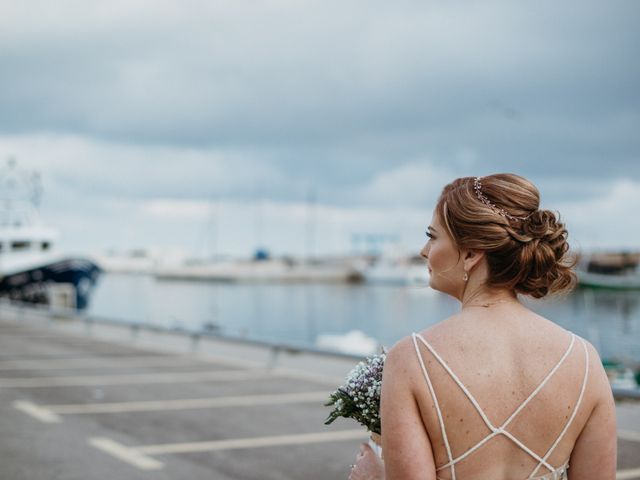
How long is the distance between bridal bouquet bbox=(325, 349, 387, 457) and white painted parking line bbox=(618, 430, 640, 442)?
779cm

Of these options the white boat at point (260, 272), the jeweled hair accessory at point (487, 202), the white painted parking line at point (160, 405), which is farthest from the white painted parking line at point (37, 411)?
the white boat at point (260, 272)

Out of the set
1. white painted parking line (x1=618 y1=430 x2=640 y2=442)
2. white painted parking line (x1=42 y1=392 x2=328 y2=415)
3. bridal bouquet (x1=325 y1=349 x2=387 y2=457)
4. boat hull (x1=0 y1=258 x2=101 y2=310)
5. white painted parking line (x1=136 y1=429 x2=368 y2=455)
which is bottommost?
boat hull (x1=0 y1=258 x2=101 y2=310)

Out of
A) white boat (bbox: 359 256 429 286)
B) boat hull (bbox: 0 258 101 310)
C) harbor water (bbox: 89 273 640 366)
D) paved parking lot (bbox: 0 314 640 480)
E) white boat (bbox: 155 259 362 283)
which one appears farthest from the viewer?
white boat (bbox: 155 259 362 283)

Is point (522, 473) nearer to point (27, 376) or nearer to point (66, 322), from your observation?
point (27, 376)

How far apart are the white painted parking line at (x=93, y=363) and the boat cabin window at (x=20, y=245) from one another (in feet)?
123

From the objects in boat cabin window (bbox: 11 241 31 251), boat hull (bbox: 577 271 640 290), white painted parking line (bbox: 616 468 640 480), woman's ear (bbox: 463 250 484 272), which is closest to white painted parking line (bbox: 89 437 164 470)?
white painted parking line (bbox: 616 468 640 480)

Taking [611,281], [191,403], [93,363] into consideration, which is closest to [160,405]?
[191,403]

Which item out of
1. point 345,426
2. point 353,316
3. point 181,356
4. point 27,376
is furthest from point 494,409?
point 353,316

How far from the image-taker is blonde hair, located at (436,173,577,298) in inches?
87.5

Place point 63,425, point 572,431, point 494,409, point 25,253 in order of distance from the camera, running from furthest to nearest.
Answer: point 25,253 → point 63,425 → point 572,431 → point 494,409

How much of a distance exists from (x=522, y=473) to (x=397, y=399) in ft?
1.32

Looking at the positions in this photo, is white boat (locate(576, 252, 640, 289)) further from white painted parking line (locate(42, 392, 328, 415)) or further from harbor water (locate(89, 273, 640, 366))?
white painted parking line (locate(42, 392, 328, 415))

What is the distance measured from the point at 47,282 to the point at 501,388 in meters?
53.6

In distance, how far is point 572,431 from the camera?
7.57ft
